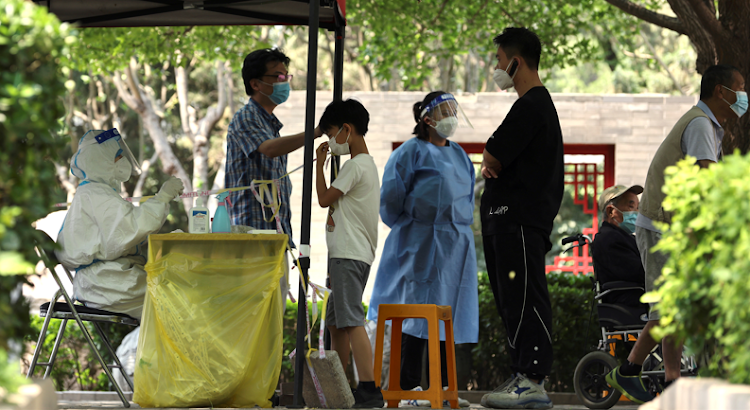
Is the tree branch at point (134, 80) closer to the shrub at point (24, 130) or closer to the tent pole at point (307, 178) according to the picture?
the tent pole at point (307, 178)

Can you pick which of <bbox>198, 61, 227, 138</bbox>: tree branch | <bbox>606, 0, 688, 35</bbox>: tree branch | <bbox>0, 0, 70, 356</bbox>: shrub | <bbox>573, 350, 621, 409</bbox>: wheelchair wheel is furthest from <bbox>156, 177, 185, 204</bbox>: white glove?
<bbox>198, 61, 227, 138</bbox>: tree branch

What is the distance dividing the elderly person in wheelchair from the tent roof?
2541 mm

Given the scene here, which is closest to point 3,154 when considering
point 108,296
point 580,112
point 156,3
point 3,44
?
point 3,44

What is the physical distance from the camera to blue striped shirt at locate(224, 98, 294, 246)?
4953mm

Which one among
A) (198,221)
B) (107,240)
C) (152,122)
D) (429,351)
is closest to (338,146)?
(198,221)

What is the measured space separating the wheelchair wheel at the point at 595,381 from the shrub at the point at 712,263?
280cm

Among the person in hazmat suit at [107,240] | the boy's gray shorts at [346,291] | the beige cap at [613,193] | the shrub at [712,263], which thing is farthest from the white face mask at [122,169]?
the beige cap at [613,193]

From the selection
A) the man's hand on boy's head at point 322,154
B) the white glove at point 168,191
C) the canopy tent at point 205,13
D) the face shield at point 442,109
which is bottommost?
the white glove at point 168,191

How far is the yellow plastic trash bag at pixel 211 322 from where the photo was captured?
4.21m

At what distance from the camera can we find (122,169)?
492 cm

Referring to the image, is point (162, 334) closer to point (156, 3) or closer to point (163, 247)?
point (163, 247)

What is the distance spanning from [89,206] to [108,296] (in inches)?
21.0

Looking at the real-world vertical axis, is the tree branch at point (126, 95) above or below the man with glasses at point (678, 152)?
above

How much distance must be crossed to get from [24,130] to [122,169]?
2.56 m
